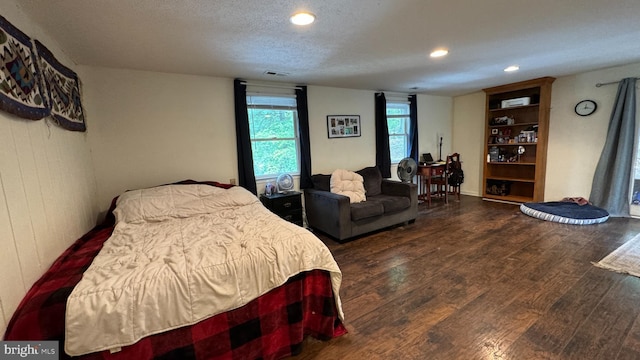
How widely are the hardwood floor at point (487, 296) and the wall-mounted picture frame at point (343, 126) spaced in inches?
66.6

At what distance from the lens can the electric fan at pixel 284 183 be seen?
3.63 metres

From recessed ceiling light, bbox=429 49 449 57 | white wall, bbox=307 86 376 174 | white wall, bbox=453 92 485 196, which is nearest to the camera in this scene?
recessed ceiling light, bbox=429 49 449 57

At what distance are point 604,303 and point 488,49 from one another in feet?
7.66

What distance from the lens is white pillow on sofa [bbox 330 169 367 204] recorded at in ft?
12.3

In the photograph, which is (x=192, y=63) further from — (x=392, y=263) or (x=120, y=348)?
(x=392, y=263)

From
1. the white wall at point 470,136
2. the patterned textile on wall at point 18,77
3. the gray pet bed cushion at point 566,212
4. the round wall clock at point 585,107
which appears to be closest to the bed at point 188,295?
the patterned textile on wall at point 18,77

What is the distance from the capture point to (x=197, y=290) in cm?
134

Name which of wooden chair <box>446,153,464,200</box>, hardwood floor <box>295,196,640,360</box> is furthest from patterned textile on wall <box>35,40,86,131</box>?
wooden chair <box>446,153,464,200</box>

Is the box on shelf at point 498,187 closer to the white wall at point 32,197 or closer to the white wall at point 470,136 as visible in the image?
the white wall at point 470,136

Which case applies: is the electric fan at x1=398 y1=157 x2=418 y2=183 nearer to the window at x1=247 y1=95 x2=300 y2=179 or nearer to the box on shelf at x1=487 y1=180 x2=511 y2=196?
the box on shelf at x1=487 y1=180 x2=511 y2=196

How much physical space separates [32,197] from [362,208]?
9.33 feet

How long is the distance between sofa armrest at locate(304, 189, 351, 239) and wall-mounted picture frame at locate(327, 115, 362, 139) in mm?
1054

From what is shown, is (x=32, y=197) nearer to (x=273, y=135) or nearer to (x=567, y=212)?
(x=273, y=135)

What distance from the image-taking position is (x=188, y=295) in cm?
132
